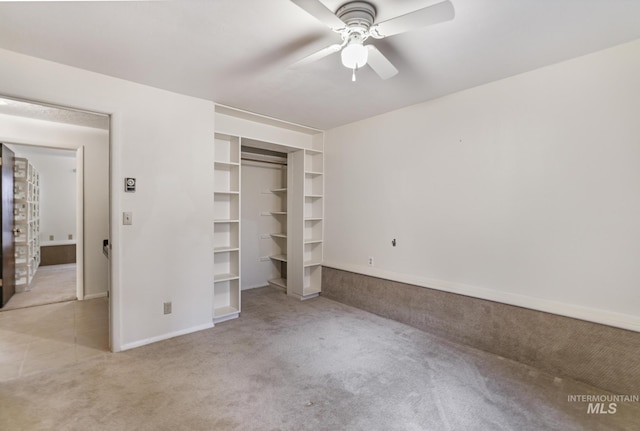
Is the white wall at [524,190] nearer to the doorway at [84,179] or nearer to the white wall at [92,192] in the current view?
the doorway at [84,179]

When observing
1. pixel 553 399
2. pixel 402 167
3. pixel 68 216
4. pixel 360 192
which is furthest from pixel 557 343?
pixel 68 216

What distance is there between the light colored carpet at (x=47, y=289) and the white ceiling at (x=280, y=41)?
3481 millimetres

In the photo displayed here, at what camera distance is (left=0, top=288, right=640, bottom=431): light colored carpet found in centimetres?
187

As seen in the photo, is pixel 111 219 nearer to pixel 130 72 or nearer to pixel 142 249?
pixel 142 249

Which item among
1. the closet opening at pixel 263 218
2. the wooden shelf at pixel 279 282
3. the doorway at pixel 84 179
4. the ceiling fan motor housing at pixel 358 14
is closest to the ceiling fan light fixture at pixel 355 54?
the ceiling fan motor housing at pixel 358 14

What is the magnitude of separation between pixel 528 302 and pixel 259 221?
12.8 feet

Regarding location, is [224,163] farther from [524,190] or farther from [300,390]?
[524,190]

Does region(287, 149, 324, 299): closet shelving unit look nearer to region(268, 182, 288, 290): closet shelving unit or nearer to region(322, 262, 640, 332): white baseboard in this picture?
region(268, 182, 288, 290): closet shelving unit

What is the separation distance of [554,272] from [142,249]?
3.73m

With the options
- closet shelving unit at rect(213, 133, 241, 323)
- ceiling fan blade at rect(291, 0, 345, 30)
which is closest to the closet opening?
closet shelving unit at rect(213, 133, 241, 323)

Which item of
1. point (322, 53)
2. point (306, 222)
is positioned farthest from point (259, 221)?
point (322, 53)

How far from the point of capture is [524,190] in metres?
2.62

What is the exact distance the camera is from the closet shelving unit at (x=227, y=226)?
3.71 meters

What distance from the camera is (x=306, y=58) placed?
2021 millimetres
